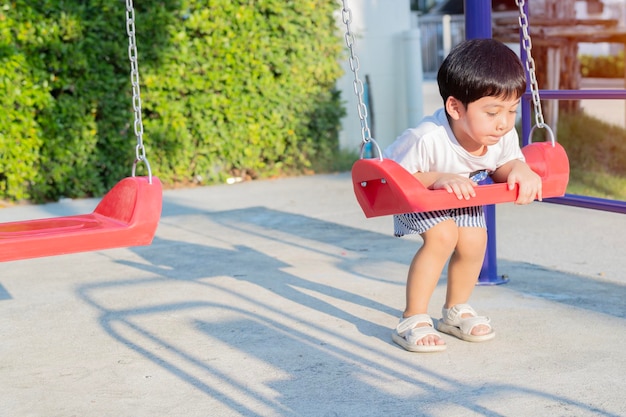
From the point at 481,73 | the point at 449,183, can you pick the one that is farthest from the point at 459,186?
the point at 481,73

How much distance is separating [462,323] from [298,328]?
619 millimetres

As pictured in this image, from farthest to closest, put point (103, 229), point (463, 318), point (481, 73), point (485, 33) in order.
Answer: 1. point (485, 33)
2. point (463, 318)
3. point (481, 73)
4. point (103, 229)

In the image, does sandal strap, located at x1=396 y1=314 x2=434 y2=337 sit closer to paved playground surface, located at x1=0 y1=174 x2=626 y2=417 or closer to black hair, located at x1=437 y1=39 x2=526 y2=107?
paved playground surface, located at x1=0 y1=174 x2=626 y2=417

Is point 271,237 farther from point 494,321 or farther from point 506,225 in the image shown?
point 494,321

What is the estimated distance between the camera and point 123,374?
10.1 ft

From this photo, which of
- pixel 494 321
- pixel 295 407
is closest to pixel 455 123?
pixel 494 321

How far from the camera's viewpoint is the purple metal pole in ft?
12.9

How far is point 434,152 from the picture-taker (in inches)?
125

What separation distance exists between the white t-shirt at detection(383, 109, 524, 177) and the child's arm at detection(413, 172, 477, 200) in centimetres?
6

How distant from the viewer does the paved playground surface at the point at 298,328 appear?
277 centimetres

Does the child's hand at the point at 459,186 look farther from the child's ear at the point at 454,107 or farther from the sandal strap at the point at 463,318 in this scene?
the sandal strap at the point at 463,318

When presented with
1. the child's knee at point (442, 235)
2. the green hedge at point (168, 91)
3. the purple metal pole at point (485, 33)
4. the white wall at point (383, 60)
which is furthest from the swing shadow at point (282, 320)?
the white wall at point (383, 60)

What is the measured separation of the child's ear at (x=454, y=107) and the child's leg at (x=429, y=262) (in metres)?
0.38

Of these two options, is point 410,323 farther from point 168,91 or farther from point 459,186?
point 168,91
